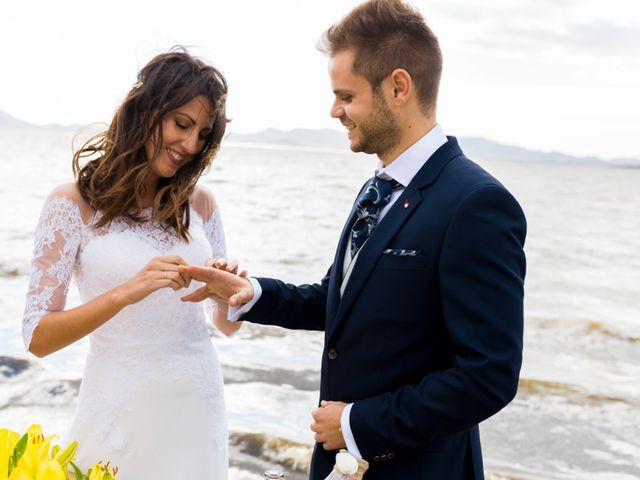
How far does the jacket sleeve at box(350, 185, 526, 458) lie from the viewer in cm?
197

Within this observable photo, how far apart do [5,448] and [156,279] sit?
160 centimetres

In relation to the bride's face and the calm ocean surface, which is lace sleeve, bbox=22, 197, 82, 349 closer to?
the bride's face

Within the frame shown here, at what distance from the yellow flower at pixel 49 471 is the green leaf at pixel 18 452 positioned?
55 millimetres

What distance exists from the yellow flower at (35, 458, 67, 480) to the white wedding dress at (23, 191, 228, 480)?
1.93 meters

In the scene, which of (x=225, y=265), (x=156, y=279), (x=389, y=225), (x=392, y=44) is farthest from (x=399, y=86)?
(x=156, y=279)

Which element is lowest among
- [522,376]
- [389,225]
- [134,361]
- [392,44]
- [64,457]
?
[522,376]

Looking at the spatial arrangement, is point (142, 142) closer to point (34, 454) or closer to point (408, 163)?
point (408, 163)

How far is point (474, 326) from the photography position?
6.49ft

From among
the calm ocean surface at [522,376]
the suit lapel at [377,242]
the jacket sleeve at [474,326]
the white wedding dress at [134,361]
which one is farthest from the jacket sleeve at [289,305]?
the calm ocean surface at [522,376]

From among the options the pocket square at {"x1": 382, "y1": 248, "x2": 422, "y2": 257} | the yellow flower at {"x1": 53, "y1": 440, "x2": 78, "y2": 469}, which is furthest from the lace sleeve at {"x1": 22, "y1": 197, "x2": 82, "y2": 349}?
the yellow flower at {"x1": 53, "y1": 440, "x2": 78, "y2": 469}

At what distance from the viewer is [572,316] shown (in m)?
13.6

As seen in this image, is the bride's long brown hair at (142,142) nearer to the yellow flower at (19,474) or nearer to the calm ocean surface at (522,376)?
the yellow flower at (19,474)

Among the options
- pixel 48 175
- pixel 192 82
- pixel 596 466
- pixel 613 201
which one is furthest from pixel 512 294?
pixel 613 201

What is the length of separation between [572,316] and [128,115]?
1174cm
